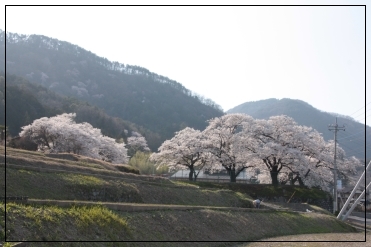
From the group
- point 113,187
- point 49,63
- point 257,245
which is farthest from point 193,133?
point 49,63

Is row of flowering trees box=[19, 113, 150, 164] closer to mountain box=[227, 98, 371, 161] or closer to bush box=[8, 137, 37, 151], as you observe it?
bush box=[8, 137, 37, 151]

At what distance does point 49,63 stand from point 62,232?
134m

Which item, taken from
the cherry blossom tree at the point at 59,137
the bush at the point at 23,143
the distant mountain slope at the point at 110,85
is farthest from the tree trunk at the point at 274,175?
the distant mountain slope at the point at 110,85

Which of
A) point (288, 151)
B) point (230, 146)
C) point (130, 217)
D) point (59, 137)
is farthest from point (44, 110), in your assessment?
point (130, 217)

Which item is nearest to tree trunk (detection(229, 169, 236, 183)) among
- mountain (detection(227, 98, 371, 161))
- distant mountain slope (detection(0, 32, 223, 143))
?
distant mountain slope (detection(0, 32, 223, 143))

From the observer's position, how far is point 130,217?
13.2 metres

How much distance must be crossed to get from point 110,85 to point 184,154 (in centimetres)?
9313

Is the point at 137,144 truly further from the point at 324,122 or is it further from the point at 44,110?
the point at 324,122

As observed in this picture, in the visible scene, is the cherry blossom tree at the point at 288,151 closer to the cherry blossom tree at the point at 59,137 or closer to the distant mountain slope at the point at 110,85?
the cherry blossom tree at the point at 59,137

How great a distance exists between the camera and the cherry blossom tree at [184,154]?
47.0m

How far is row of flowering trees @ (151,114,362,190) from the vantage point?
45.1m

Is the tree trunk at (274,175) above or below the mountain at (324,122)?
below

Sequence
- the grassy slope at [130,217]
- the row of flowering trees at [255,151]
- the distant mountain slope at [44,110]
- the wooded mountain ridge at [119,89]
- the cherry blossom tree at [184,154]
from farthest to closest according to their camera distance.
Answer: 1. the wooded mountain ridge at [119,89]
2. the distant mountain slope at [44,110]
3. the cherry blossom tree at [184,154]
4. the row of flowering trees at [255,151]
5. the grassy slope at [130,217]

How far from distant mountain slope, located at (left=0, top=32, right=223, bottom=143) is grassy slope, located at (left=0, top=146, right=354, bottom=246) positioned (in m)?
79.5
